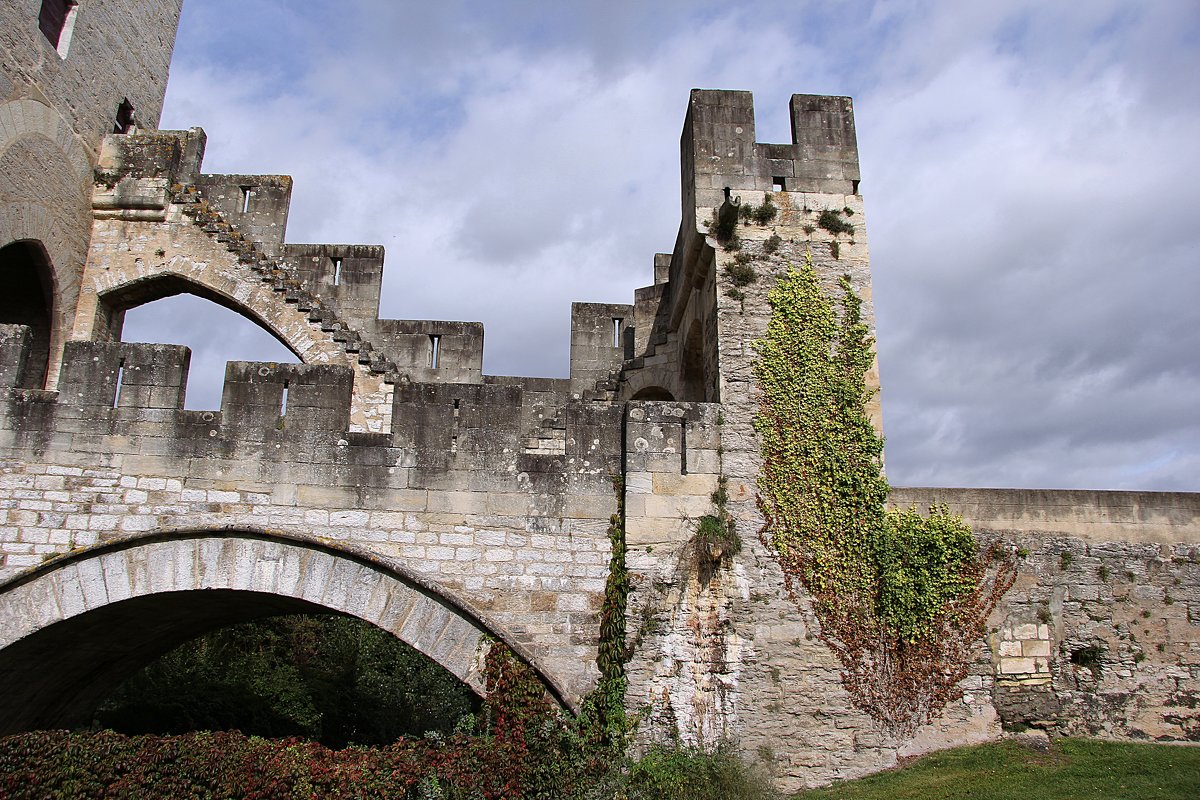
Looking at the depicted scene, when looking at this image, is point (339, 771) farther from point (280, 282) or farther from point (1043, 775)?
point (280, 282)

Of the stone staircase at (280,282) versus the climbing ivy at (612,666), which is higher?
the stone staircase at (280,282)

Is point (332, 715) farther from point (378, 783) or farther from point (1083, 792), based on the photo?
point (1083, 792)

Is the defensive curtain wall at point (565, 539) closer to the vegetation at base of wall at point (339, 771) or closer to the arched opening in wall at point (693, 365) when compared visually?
the vegetation at base of wall at point (339, 771)

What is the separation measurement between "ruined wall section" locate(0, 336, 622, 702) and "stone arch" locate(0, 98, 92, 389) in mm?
5983

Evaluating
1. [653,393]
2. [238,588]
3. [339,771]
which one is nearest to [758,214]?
[653,393]

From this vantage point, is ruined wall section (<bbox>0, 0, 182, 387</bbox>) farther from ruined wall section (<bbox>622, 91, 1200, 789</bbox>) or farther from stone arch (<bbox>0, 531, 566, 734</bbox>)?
ruined wall section (<bbox>622, 91, 1200, 789</bbox>)

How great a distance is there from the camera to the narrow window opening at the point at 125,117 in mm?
15469

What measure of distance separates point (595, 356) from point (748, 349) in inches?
283

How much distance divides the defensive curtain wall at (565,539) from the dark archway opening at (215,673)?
0.11m

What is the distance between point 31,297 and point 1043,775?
649 inches

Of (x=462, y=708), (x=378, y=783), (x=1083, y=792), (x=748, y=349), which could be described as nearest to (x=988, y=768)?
A: (x=1083, y=792)

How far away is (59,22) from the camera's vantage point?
45.2ft

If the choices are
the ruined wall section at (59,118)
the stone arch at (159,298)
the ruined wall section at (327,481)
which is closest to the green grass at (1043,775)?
the ruined wall section at (327,481)

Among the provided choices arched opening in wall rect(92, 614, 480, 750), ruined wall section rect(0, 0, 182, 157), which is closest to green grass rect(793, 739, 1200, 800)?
arched opening in wall rect(92, 614, 480, 750)
